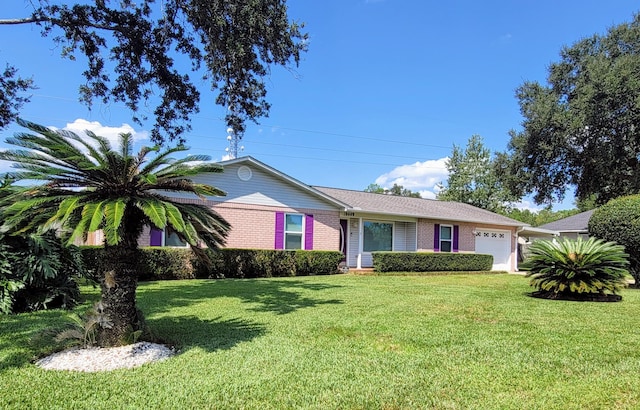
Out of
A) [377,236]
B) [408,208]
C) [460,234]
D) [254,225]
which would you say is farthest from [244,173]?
[460,234]

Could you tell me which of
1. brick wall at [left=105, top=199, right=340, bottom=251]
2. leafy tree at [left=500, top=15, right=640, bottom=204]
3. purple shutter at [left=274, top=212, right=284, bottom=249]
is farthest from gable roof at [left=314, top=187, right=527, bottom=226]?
leafy tree at [left=500, top=15, right=640, bottom=204]

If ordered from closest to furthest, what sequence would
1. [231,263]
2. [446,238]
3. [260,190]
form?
[231,263] < [260,190] < [446,238]

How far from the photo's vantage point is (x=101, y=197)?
182 inches

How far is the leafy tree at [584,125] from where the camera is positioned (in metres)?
20.4

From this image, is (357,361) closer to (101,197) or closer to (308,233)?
(101,197)

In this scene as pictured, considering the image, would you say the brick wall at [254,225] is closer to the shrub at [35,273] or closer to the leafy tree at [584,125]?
the shrub at [35,273]

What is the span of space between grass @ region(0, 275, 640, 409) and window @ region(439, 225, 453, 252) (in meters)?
12.9

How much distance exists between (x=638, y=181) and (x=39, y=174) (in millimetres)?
26834

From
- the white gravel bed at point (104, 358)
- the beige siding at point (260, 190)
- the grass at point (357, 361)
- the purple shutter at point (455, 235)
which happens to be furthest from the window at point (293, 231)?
the white gravel bed at point (104, 358)

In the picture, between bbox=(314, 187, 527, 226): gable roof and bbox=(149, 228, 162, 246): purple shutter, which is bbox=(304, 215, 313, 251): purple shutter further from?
bbox=(149, 228, 162, 246): purple shutter

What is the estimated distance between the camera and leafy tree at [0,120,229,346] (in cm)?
442

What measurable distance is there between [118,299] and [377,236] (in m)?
15.9

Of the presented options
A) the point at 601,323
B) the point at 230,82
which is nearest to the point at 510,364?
the point at 601,323

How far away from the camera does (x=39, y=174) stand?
4.58 m
